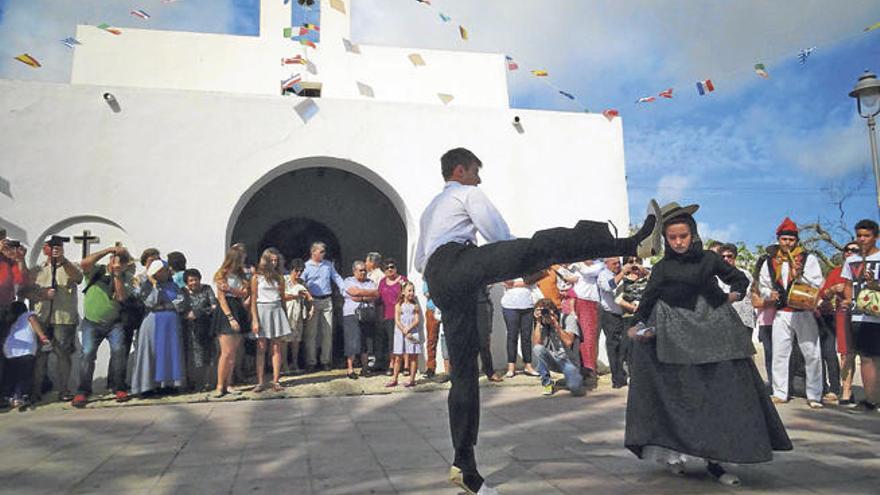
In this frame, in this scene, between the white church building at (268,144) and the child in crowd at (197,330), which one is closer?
the child in crowd at (197,330)

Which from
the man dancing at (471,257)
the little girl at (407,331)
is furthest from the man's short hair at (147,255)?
the man dancing at (471,257)

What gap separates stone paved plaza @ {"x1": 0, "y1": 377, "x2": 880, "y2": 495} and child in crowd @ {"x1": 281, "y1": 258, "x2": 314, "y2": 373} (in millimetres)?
1832

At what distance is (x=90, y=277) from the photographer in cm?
646

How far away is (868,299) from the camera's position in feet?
17.3

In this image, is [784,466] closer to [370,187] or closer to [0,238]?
[0,238]

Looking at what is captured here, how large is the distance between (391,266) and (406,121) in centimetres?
245

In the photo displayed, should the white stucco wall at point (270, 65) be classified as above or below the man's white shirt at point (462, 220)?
above

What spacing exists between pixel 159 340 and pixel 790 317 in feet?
23.5

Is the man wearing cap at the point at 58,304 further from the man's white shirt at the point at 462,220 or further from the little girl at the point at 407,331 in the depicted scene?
the man's white shirt at the point at 462,220

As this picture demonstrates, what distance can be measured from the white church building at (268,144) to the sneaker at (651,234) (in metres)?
5.84

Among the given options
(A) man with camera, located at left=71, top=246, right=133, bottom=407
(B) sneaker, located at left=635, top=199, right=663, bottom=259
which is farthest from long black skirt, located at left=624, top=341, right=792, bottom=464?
(A) man with camera, located at left=71, top=246, right=133, bottom=407

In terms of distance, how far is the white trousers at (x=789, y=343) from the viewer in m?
5.71

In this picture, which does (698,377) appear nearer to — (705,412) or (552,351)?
(705,412)

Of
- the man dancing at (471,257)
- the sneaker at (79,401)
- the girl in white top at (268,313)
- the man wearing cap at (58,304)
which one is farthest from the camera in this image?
the girl in white top at (268,313)
